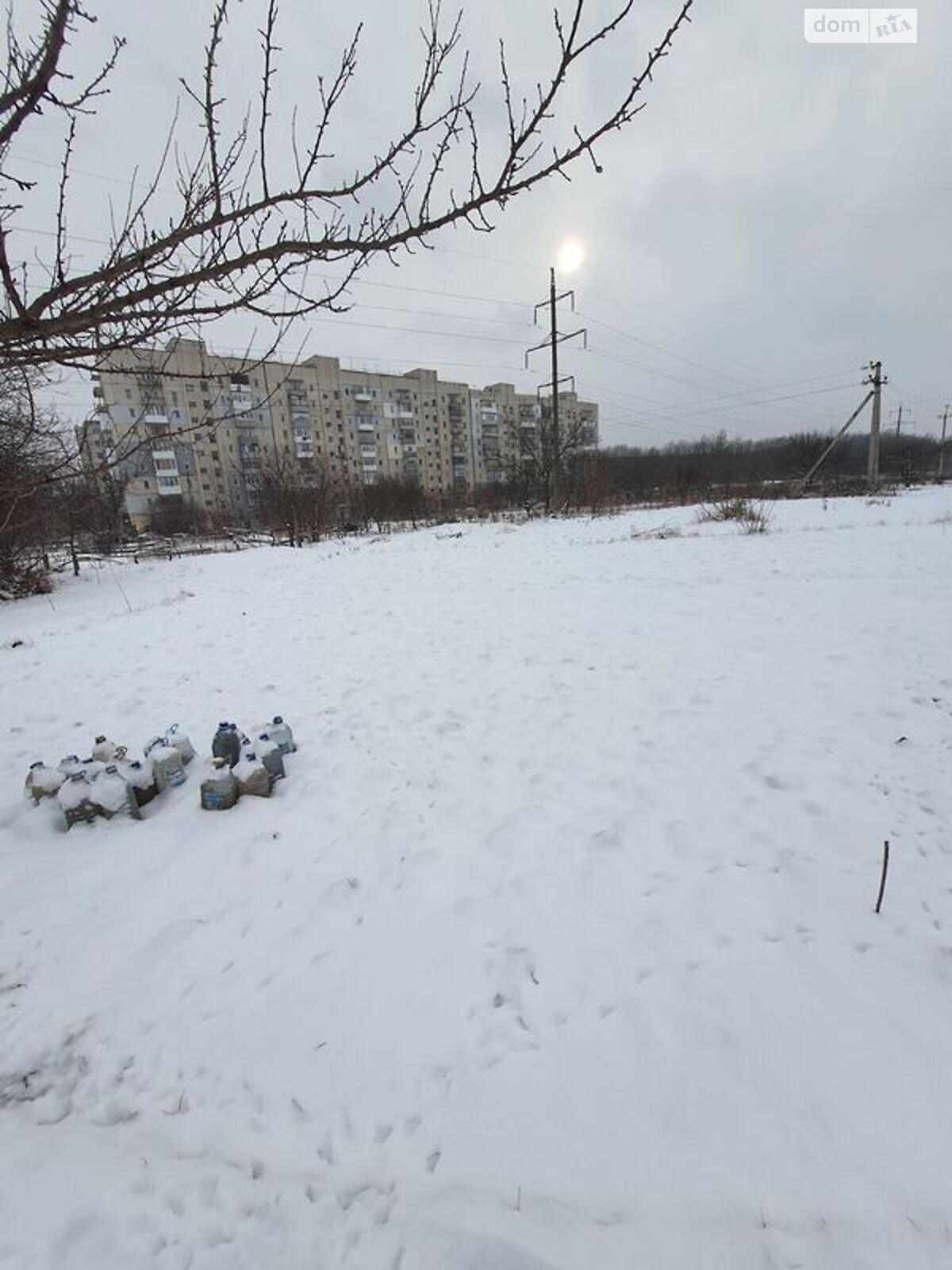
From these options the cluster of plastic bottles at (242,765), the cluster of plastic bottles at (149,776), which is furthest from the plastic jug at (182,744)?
the cluster of plastic bottles at (242,765)

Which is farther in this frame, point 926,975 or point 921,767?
point 921,767

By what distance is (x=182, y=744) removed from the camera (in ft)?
11.4

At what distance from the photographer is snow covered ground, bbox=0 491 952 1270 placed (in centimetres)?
137

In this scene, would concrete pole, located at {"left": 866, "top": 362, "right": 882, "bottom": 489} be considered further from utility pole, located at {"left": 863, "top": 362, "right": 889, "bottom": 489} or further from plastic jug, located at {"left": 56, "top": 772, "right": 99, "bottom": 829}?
plastic jug, located at {"left": 56, "top": 772, "right": 99, "bottom": 829}

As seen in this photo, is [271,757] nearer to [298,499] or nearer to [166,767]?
[166,767]

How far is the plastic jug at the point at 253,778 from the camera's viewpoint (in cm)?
316

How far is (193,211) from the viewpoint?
1.69m

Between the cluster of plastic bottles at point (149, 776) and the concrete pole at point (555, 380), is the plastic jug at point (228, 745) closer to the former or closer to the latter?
the cluster of plastic bottles at point (149, 776)

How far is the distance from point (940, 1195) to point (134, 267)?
3.30 meters

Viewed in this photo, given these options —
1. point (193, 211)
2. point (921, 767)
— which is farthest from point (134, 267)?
point (921, 767)

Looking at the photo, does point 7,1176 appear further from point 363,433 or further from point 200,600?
point 363,433

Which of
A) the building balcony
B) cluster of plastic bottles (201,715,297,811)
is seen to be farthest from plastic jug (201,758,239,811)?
the building balcony

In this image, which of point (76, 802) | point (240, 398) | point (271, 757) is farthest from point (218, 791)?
point (240, 398)

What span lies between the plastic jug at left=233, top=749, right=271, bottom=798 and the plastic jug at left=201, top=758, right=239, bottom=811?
0.18 feet
